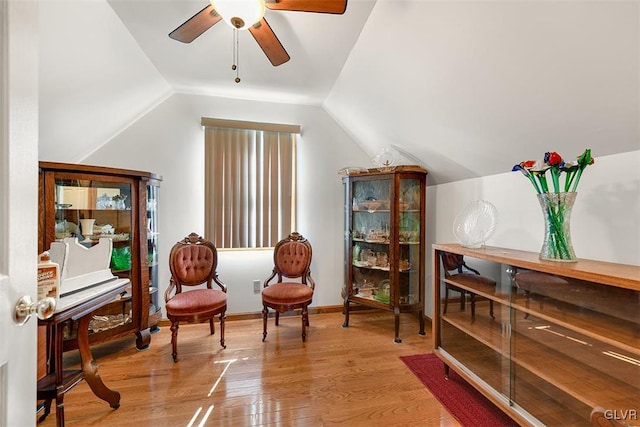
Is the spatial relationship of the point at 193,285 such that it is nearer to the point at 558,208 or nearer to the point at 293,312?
the point at 293,312

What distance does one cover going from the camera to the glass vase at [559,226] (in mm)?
1414

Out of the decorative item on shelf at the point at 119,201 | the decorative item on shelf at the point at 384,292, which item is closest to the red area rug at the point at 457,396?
the decorative item on shelf at the point at 384,292

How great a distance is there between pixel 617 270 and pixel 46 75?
10.9 ft

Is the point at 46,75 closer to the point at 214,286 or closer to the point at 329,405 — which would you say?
the point at 214,286

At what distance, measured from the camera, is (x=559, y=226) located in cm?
143

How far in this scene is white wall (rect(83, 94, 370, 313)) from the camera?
2.88 meters

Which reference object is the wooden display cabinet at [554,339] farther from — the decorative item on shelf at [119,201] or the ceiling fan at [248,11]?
the decorative item on shelf at [119,201]

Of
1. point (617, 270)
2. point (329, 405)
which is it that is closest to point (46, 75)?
point (329, 405)

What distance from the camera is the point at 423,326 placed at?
2.78 metres

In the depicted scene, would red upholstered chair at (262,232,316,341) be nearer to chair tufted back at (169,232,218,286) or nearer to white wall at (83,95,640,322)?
white wall at (83,95,640,322)

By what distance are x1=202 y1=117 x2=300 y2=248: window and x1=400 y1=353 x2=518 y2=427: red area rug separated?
1.90m

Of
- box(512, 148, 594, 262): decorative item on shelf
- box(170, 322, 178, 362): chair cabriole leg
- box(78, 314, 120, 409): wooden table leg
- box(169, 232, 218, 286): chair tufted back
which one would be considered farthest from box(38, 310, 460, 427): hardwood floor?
box(512, 148, 594, 262): decorative item on shelf

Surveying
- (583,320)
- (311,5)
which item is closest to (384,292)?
(583,320)

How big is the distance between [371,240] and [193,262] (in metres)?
1.89
